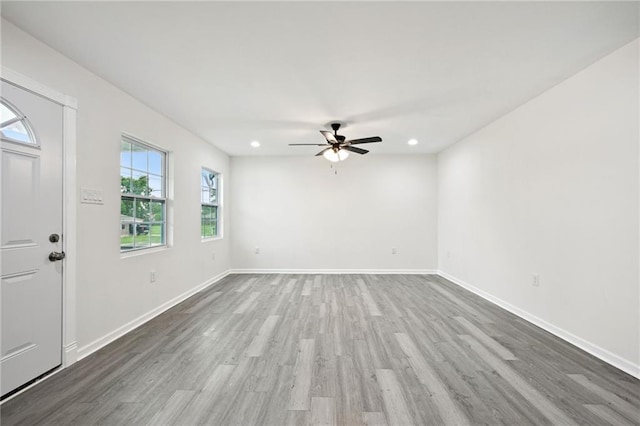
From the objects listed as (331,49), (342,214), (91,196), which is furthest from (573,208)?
(91,196)

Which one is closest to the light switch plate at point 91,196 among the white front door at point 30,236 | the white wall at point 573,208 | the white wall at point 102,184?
the white wall at point 102,184

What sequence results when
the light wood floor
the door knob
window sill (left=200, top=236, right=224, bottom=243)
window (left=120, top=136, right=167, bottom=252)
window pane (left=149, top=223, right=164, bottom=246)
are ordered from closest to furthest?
the light wood floor, the door knob, window (left=120, top=136, right=167, bottom=252), window pane (left=149, top=223, right=164, bottom=246), window sill (left=200, top=236, right=224, bottom=243)

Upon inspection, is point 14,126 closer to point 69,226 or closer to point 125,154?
point 69,226

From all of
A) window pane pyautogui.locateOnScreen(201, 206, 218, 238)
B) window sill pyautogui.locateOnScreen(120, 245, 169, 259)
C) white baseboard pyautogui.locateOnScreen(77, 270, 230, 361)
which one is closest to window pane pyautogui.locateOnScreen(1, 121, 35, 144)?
A: window sill pyautogui.locateOnScreen(120, 245, 169, 259)

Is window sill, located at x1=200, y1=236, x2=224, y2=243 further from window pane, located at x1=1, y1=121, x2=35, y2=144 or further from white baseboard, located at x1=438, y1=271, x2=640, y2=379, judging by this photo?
white baseboard, located at x1=438, y1=271, x2=640, y2=379

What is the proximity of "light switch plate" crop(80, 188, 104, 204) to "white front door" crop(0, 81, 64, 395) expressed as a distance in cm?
21

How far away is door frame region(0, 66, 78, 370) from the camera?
2.29 metres

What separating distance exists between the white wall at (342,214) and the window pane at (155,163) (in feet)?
7.80

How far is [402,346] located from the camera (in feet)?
8.68

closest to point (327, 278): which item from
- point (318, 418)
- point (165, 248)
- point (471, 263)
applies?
point (471, 263)

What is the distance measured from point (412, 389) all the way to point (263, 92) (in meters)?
2.95

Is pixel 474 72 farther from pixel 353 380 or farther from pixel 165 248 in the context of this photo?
pixel 165 248

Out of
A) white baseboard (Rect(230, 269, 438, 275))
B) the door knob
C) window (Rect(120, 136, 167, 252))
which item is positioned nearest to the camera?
the door knob

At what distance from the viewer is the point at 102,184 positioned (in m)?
2.71
